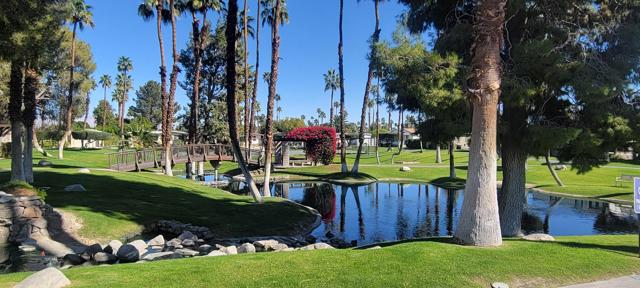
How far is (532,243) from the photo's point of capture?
10.4m

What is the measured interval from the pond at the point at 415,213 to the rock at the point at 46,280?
37.9ft

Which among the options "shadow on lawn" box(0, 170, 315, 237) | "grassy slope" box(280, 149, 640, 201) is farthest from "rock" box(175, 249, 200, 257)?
"grassy slope" box(280, 149, 640, 201)

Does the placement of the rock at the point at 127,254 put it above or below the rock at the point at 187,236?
above

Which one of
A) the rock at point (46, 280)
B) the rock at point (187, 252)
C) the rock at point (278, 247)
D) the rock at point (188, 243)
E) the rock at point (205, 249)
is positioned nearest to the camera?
the rock at point (46, 280)

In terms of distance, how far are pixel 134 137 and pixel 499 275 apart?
54.5 m

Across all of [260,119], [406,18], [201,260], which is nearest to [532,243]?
[201,260]

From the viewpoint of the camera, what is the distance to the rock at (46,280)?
6.40m

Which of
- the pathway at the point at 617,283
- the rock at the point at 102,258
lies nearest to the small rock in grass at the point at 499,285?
the pathway at the point at 617,283

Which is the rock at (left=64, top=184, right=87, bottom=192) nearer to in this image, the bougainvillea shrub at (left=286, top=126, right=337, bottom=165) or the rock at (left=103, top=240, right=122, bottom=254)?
the rock at (left=103, top=240, right=122, bottom=254)

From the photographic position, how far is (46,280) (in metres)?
6.56

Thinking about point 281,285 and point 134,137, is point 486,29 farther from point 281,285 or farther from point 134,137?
point 134,137

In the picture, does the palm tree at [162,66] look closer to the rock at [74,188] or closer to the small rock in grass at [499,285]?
the rock at [74,188]

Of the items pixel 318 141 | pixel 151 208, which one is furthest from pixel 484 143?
pixel 318 141

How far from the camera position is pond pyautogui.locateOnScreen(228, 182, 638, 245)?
63.6 feet
